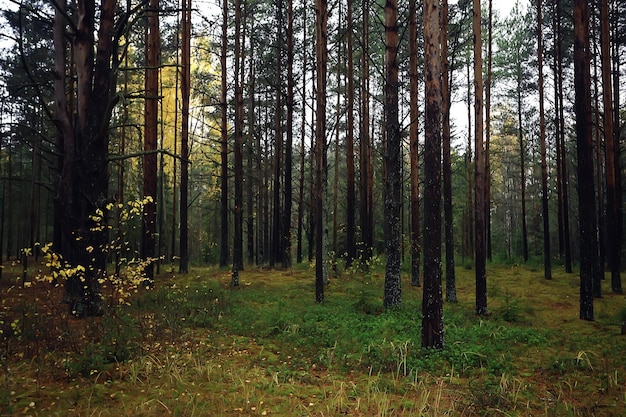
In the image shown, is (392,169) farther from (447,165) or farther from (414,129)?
(414,129)

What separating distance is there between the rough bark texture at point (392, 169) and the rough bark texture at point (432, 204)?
325 centimetres

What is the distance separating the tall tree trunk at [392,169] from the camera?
9828 millimetres

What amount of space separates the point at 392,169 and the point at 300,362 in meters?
5.68

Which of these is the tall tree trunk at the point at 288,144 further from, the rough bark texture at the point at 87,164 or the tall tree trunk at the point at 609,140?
the tall tree trunk at the point at 609,140

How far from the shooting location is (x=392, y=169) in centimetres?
984

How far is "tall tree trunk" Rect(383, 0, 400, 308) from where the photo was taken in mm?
9828

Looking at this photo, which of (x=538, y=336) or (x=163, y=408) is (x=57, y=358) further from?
(x=538, y=336)

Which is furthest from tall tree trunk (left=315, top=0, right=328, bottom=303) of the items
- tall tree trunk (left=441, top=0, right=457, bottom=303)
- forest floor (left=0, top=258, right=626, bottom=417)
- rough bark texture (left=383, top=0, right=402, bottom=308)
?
tall tree trunk (left=441, top=0, right=457, bottom=303)

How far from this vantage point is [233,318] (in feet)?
28.2

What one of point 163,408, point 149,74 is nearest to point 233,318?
point 163,408

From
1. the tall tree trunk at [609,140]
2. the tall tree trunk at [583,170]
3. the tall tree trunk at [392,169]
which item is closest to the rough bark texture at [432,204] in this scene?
the tall tree trunk at [392,169]

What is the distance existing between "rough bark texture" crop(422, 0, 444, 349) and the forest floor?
0.48 m

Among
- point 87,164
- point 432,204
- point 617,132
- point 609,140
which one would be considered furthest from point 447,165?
point 87,164

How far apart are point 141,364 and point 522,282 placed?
15.6 m
